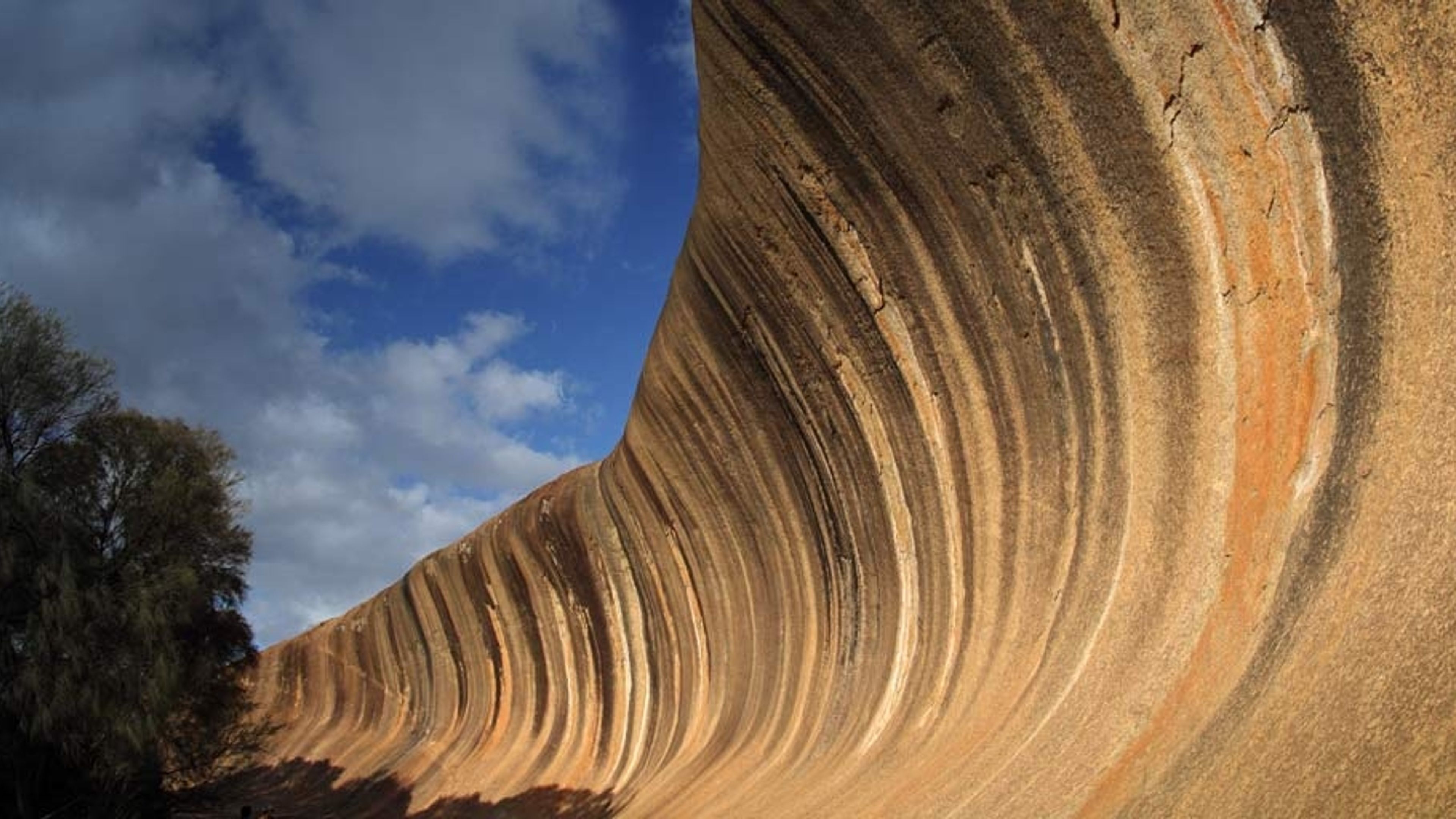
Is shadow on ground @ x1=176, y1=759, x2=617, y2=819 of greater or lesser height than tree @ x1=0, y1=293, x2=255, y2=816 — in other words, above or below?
below

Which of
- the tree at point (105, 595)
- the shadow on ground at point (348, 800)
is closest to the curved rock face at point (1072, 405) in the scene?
the shadow on ground at point (348, 800)

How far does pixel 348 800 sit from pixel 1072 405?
14.0 metres

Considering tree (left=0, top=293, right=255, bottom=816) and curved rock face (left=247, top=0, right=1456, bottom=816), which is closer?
curved rock face (left=247, top=0, right=1456, bottom=816)

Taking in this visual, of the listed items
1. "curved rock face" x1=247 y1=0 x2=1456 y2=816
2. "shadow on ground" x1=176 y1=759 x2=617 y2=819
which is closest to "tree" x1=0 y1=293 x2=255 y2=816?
"shadow on ground" x1=176 y1=759 x2=617 y2=819

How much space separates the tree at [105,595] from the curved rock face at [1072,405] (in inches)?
212

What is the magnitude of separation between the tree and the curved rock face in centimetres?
539

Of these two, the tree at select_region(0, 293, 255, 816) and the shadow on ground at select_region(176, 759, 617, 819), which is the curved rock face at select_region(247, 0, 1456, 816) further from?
the tree at select_region(0, 293, 255, 816)

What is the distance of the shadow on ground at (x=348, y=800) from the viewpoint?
10891 mm

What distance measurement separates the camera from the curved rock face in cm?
265

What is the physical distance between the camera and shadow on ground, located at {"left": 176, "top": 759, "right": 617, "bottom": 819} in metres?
10.9

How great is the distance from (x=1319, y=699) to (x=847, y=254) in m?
3.85

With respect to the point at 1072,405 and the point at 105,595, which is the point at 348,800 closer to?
the point at 105,595

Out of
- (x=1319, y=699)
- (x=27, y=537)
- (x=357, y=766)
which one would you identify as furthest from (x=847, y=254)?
(x=357, y=766)

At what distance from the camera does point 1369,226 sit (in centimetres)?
303
